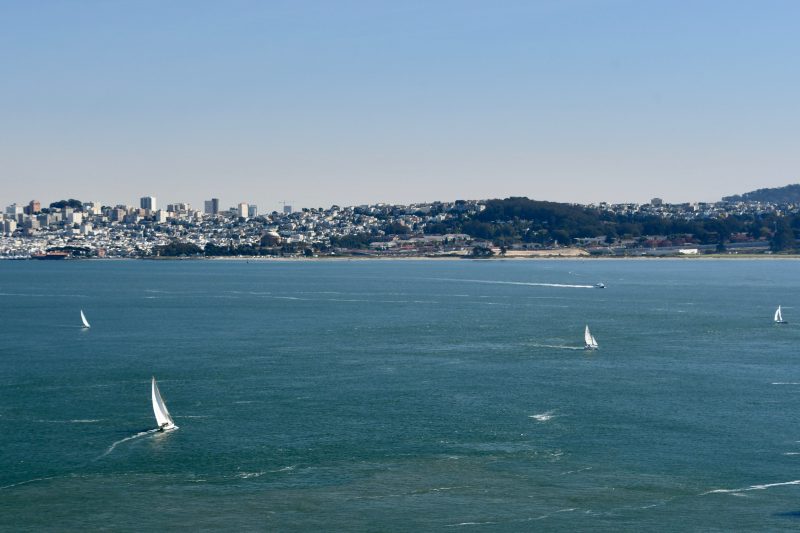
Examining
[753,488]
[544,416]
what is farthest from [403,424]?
[753,488]

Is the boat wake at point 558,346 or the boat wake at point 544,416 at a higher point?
the boat wake at point 558,346

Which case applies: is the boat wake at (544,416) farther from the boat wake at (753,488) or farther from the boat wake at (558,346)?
the boat wake at (558,346)

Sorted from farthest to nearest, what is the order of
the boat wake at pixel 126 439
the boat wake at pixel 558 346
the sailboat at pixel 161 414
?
the boat wake at pixel 558 346
the sailboat at pixel 161 414
the boat wake at pixel 126 439

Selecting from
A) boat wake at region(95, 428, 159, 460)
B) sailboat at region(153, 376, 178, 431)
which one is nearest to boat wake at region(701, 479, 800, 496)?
sailboat at region(153, 376, 178, 431)

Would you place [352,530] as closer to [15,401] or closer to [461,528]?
[461,528]

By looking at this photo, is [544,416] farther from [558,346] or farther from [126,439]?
[558,346]

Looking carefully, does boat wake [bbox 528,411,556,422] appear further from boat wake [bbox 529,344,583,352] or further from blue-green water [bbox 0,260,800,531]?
boat wake [bbox 529,344,583,352]

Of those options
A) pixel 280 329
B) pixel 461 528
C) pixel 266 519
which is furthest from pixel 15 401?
pixel 280 329

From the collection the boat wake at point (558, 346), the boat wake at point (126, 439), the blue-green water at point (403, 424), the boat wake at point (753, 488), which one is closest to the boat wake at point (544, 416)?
the blue-green water at point (403, 424)
